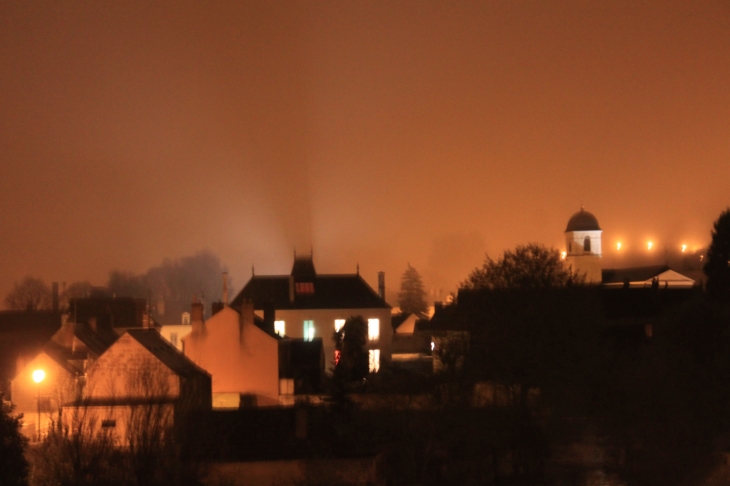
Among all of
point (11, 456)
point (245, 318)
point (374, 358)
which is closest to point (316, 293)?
point (374, 358)

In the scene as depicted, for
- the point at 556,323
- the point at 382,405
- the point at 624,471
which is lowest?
the point at 624,471

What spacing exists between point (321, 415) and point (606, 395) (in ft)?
41.3

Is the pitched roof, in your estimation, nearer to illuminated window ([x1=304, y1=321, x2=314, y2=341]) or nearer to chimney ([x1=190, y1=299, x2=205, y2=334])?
illuminated window ([x1=304, y1=321, x2=314, y2=341])

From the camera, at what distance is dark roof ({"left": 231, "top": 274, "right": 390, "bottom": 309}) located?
211ft


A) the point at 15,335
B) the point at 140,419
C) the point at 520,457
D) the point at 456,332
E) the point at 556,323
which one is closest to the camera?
the point at 140,419

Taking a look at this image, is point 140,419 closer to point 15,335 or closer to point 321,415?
point 321,415

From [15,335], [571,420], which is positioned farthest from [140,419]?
[15,335]

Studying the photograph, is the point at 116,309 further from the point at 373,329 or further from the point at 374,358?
the point at 374,358

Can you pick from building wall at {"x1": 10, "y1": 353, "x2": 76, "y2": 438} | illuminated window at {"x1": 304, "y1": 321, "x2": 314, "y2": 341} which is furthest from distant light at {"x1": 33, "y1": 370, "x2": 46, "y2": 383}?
illuminated window at {"x1": 304, "y1": 321, "x2": 314, "y2": 341}

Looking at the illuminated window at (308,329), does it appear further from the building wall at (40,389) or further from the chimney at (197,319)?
the building wall at (40,389)

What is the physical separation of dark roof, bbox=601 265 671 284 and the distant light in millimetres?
54918

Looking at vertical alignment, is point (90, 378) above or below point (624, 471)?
above

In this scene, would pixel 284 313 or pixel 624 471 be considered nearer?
pixel 624 471

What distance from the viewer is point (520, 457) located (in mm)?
35656
